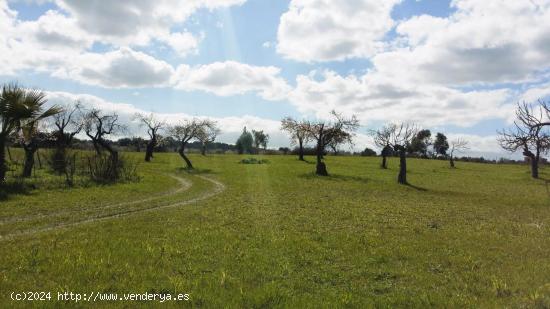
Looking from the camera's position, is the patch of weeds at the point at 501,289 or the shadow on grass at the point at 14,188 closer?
the patch of weeds at the point at 501,289

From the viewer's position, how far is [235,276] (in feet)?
30.6

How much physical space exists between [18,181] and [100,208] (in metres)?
8.12

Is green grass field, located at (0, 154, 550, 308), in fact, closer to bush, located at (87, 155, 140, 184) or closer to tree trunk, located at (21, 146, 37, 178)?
bush, located at (87, 155, 140, 184)

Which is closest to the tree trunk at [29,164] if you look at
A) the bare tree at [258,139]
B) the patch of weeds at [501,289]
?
the patch of weeds at [501,289]

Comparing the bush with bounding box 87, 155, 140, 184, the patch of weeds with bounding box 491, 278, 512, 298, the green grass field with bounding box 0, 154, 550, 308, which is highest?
the bush with bounding box 87, 155, 140, 184

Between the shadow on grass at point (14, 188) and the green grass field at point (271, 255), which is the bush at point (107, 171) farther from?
the green grass field at point (271, 255)

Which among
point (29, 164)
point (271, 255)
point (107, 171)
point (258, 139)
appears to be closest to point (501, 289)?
point (271, 255)

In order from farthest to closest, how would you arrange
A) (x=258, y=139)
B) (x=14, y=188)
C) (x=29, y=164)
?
(x=258, y=139), (x=29, y=164), (x=14, y=188)

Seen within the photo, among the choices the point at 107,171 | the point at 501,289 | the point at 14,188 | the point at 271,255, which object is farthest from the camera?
the point at 107,171

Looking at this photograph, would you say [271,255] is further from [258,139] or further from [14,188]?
[258,139]

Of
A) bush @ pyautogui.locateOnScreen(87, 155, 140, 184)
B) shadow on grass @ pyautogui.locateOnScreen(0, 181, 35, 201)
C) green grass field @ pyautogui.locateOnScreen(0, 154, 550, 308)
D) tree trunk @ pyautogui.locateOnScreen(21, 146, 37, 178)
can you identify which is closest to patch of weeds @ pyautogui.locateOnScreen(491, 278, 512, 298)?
green grass field @ pyautogui.locateOnScreen(0, 154, 550, 308)

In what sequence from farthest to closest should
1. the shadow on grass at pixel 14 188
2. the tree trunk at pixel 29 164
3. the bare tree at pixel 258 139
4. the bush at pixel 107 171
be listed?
the bare tree at pixel 258 139 → the tree trunk at pixel 29 164 → the bush at pixel 107 171 → the shadow on grass at pixel 14 188

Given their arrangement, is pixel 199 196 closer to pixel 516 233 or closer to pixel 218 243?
pixel 218 243

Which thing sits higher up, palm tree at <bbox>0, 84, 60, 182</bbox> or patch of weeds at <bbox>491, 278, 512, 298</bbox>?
palm tree at <bbox>0, 84, 60, 182</bbox>
